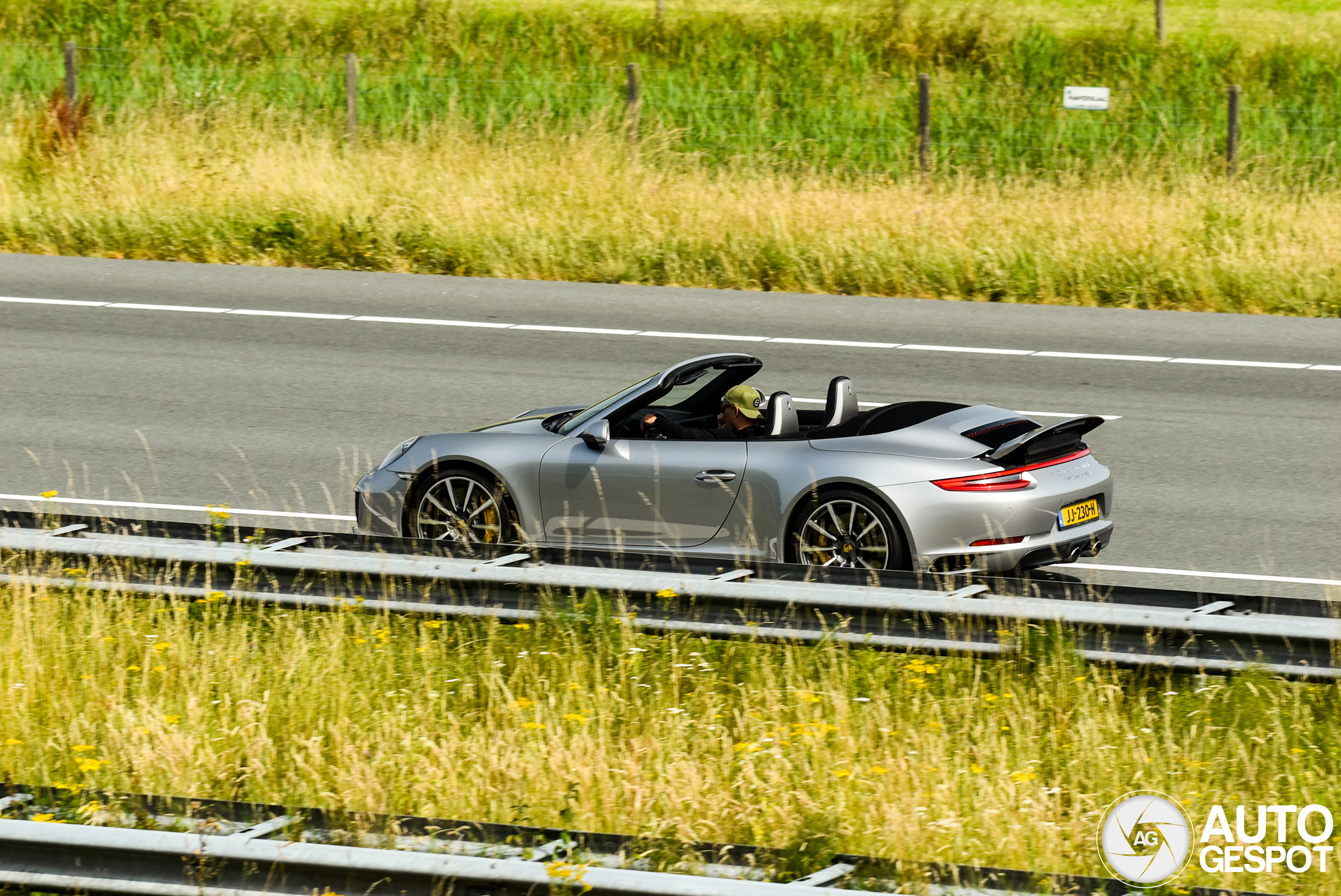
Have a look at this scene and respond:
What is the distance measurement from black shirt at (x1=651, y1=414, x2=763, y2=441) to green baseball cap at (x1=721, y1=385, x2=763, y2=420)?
0.07 metres

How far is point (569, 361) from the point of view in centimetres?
1336

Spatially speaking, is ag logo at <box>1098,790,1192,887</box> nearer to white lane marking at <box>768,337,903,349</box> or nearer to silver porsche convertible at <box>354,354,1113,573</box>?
silver porsche convertible at <box>354,354,1113,573</box>

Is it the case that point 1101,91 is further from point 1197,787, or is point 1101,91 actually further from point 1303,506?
point 1197,787

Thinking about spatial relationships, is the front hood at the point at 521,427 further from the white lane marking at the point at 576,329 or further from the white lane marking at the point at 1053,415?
the white lane marking at the point at 576,329

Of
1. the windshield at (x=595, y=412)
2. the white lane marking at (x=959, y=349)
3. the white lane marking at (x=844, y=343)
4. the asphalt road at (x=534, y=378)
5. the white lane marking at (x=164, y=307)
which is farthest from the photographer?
the white lane marking at (x=164, y=307)

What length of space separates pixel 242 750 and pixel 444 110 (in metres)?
18.2

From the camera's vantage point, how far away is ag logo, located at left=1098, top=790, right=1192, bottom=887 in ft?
16.2

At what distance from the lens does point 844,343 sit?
45.9 ft

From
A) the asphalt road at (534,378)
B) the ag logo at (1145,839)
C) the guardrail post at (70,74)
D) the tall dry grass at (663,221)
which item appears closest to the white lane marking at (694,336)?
the asphalt road at (534,378)

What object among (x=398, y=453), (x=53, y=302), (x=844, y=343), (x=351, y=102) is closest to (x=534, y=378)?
(x=844, y=343)

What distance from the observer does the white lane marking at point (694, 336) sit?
13.4m

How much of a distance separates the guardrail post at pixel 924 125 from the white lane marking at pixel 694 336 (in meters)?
7.13

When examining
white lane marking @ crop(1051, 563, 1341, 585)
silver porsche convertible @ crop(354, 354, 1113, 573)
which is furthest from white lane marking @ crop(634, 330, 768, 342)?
white lane marking @ crop(1051, 563, 1341, 585)

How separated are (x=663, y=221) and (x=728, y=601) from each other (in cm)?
1177
